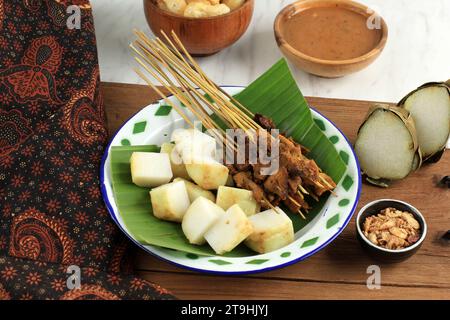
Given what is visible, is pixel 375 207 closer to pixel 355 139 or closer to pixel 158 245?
pixel 355 139

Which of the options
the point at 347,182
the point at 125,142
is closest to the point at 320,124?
the point at 347,182

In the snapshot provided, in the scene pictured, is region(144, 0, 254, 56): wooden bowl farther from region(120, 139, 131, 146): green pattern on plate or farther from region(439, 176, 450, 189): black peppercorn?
region(439, 176, 450, 189): black peppercorn

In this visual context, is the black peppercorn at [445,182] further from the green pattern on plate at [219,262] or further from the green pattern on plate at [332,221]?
the green pattern on plate at [219,262]

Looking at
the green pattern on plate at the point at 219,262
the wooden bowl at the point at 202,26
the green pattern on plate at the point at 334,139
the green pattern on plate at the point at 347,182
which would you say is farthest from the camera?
the wooden bowl at the point at 202,26

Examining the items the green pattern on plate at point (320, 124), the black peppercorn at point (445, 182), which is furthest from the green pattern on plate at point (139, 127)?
the black peppercorn at point (445, 182)

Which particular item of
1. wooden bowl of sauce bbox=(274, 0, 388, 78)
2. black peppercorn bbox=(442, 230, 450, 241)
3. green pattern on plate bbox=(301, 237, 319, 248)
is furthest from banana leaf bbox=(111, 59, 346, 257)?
wooden bowl of sauce bbox=(274, 0, 388, 78)

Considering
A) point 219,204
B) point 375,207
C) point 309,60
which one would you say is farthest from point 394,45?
point 219,204
